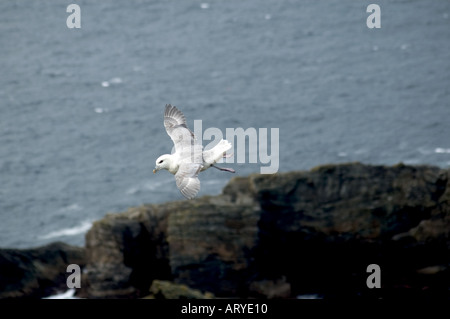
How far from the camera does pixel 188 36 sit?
458 ft

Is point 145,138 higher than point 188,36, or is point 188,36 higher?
point 188,36

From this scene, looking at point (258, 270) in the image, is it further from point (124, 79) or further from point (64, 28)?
point (64, 28)

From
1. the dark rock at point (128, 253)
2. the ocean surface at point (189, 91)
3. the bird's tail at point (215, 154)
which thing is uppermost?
the ocean surface at point (189, 91)

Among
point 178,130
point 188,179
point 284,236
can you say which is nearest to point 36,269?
point 284,236

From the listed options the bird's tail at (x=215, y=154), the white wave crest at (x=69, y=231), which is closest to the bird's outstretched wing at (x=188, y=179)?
the bird's tail at (x=215, y=154)

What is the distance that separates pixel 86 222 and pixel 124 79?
39407 mm

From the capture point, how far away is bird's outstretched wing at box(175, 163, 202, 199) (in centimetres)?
2794

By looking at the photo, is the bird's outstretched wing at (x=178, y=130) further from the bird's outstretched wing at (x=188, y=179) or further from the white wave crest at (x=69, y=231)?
the white wave crest at (x=69, y=231)

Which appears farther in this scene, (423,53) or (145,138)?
(423,53)

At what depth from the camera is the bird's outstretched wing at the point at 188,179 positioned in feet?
91.7

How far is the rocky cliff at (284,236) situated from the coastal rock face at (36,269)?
13.1 feet

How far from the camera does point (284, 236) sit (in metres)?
61.8
